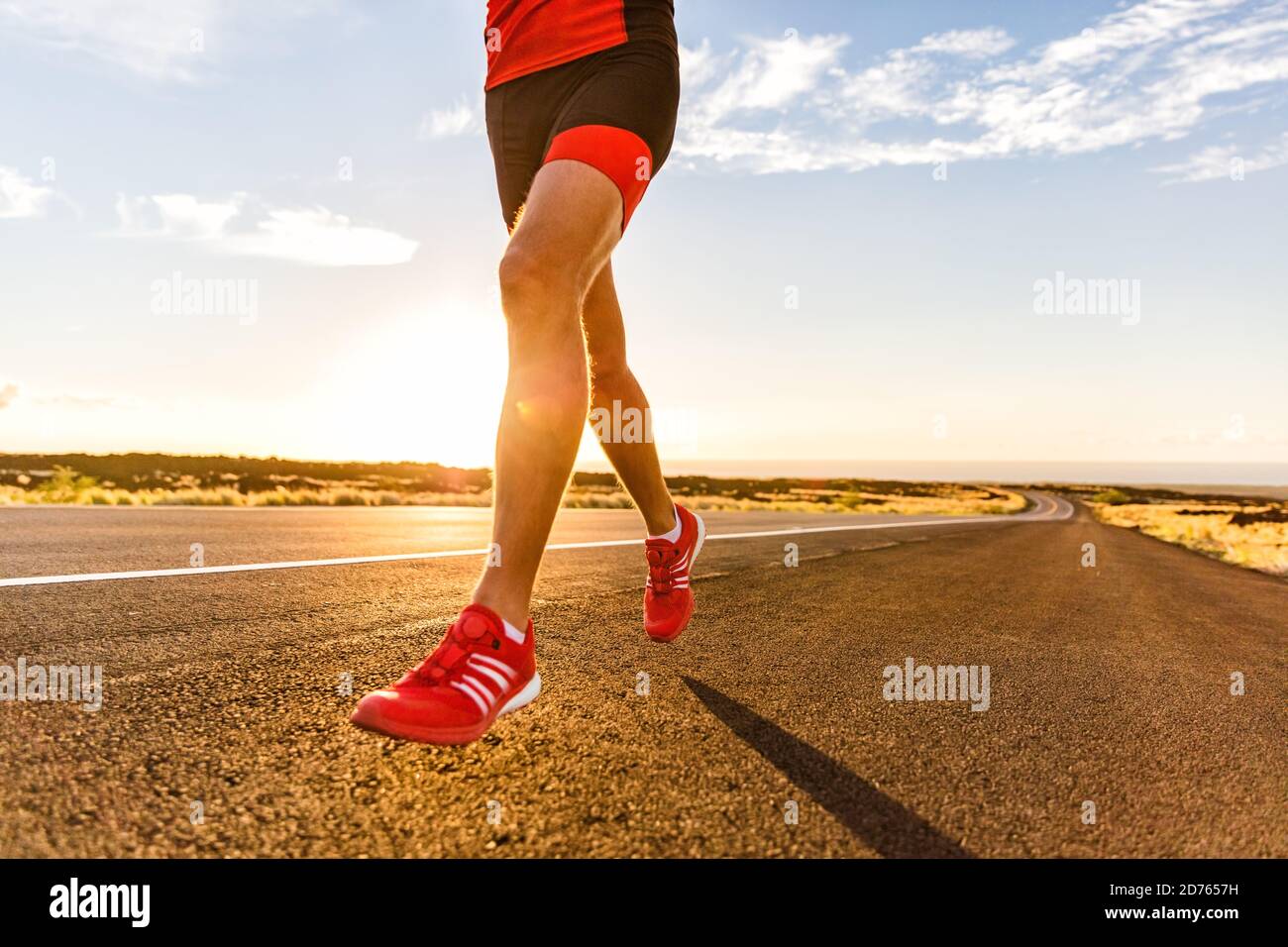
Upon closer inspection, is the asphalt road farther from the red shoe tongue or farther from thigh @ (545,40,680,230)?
thigh @ (545,40,680,230)

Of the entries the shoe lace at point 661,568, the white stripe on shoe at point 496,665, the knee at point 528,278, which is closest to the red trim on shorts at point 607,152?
the knee at point 528,278

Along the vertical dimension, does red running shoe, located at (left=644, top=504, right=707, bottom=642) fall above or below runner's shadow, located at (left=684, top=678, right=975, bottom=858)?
above

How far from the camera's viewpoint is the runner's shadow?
4.00ft

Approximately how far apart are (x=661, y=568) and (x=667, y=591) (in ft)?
0.27

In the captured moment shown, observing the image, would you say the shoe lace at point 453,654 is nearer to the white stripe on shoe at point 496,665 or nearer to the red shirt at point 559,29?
the white stripe on shoe at point 496,665

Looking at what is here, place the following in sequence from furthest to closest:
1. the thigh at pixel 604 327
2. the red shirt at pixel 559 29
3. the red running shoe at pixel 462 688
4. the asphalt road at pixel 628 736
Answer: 1. the thigh at pixel 604 327
2. the red shirt at pixel 559 29
3. the red running shoe at pixel 462 688
4. the asphalt road at pixel 628 736

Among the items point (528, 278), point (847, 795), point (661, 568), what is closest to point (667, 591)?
point (661, 568)

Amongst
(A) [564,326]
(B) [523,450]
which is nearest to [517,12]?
(A) [564,326]

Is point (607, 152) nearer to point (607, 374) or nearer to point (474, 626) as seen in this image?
point (607, 374)

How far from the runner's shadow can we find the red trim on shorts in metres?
1.38

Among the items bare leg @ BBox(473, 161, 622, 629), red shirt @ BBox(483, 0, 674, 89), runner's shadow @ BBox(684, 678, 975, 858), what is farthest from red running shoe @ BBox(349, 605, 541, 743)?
red shirt @ BBox(483, 0, 674, 89)

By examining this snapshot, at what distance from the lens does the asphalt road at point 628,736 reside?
3.96 ft

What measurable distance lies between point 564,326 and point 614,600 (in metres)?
1.53

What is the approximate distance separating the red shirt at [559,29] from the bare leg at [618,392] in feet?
2.17
